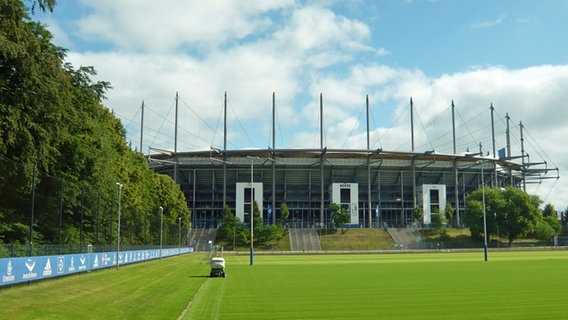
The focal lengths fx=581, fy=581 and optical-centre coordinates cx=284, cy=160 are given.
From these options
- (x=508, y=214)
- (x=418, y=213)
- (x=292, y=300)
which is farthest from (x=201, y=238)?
(x=292, y=300)

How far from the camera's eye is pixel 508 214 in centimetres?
12462

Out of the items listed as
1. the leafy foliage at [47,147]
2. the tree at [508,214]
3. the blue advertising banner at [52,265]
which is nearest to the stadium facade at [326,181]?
the tree at [508,214]

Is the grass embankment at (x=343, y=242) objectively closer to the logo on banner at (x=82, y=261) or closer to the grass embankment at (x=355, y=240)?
the grass embankment at (x=355, y=240)

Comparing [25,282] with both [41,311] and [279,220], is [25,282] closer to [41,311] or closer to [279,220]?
[41,311]

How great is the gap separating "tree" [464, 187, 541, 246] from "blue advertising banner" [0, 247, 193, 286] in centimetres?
9218

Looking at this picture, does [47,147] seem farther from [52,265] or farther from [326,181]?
[326,181]

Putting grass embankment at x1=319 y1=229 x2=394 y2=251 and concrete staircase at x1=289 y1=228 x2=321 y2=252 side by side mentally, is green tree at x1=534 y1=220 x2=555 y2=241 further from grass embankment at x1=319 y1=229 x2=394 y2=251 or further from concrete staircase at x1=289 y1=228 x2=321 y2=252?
concrete staircase at x1=289 y1=228 x2=321 y2=252

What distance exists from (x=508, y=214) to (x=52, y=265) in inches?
4423

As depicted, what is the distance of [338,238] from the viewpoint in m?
133

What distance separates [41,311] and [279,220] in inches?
5348

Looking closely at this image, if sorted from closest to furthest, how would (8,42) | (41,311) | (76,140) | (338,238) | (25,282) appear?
(41,311), (25,282), (8,42), (76,140), (338,238)

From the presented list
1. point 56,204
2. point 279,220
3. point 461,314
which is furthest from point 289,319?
point 279,220

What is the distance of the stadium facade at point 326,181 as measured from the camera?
142m

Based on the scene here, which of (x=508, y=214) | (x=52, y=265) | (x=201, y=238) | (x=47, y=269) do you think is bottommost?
(x=201, y=238)
